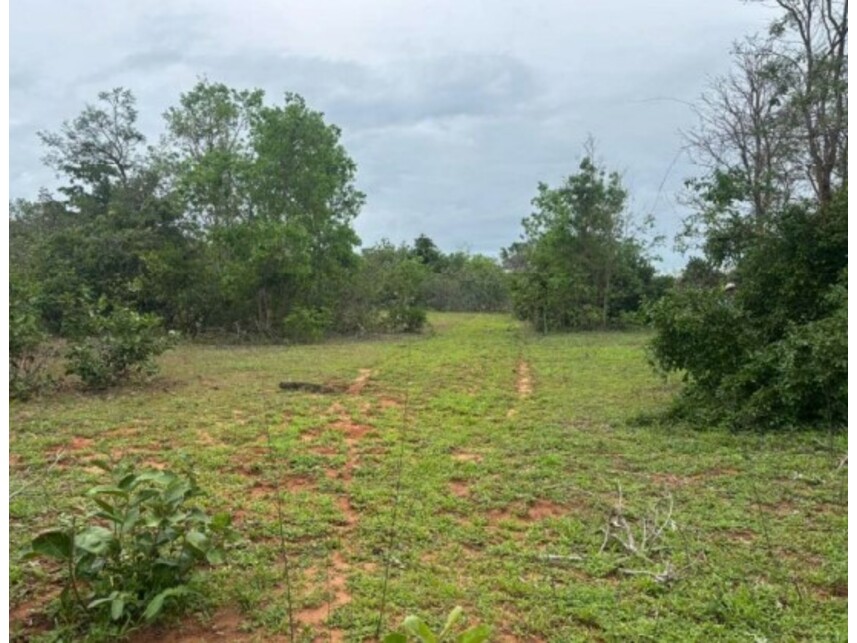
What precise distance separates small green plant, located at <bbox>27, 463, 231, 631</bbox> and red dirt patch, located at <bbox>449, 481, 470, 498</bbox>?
1.43 meters

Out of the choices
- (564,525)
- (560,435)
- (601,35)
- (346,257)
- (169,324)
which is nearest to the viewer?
(564,525)

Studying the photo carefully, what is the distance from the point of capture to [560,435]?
4449 millimetres

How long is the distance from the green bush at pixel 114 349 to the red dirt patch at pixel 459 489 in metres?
4.39

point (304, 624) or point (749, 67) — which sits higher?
point (749, 67)

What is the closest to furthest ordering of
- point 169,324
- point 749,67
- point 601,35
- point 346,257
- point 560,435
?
point 601,35, point 560,435, point 749,67, point 169,324, point 346,257

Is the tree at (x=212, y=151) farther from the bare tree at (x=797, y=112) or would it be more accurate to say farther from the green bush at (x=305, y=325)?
the bare tree at (x=797, y=112)

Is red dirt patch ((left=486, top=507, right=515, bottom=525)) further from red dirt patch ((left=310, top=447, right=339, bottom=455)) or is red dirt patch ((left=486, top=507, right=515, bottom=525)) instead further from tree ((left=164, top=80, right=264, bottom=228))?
tree ((left=164, top=80, right=264, bottom=228))

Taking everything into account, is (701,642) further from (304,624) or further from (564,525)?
(304,624)

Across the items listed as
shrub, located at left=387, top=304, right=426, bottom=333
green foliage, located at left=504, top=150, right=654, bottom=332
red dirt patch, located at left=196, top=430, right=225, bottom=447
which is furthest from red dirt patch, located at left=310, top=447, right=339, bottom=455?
green foliage, located at left=504, top=150, right=654, bottom=332

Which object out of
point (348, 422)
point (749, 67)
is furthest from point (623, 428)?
point (749, 67)

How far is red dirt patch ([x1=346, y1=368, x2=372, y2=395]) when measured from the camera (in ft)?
21.1

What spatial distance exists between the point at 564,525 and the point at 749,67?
652cm

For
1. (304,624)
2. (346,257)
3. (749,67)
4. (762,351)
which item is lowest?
(304,624)

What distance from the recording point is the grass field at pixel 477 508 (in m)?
2.00
